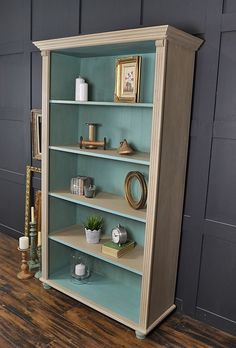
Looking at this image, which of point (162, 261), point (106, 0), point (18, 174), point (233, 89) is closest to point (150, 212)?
point (162, 261)

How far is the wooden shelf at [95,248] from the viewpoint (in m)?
2.37

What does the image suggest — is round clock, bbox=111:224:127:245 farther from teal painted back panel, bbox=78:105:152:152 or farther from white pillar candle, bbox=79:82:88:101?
white pillar candle, bbox=79:82:88:101

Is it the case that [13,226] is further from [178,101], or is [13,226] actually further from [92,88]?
[178,101]

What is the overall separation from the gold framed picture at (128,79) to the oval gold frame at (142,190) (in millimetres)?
518

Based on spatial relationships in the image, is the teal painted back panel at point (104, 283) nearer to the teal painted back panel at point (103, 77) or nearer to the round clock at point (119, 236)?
the round clock at point (119, 236)

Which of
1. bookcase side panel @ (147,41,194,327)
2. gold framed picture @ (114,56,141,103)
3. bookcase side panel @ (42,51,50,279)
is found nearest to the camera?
bookcase side panel @ (147,41,194,327)

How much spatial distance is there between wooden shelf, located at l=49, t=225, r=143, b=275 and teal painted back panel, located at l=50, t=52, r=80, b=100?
1.10 metres

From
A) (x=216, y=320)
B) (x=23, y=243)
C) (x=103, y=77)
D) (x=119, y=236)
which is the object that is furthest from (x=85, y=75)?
(x=216, y=320)

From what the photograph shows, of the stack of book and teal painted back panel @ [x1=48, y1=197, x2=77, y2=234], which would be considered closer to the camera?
the stack of book

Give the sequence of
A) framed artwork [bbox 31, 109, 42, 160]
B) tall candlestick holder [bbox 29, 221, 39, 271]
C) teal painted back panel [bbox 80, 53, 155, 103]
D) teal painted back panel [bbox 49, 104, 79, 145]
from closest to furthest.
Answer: teal painted back panel [bbox 80, 53, 155, 103] → teal painted back panel [bbox 49, 104, 79, 145] → tall candlestick holder [bbox 29, 221, 39, 271] → framed artwork [bbox 31, 109, 42, 160]

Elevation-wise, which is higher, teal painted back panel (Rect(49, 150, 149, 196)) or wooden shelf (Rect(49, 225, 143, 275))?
teal painted back panel (Rect(49, 150, 149, 196))

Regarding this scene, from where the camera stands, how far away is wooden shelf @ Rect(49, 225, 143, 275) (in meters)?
2.37

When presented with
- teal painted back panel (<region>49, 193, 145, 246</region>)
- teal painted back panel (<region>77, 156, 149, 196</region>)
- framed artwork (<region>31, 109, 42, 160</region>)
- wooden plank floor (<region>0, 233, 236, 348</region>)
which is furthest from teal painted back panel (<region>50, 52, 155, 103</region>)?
wooden plank floor (<region>0, 233, 236, 348</region>)

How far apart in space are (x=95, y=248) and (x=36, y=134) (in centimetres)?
134
